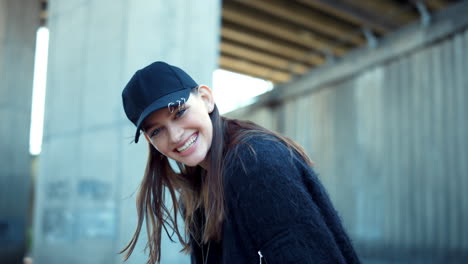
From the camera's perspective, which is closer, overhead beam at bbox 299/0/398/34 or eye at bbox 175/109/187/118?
eye at bbox 175/109/187/118

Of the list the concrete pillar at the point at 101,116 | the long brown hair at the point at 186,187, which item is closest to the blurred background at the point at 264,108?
the concrete pillar at the point at 101,116

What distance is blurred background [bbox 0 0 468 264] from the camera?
557 centimetres

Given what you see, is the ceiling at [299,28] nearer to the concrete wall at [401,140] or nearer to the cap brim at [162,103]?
the concrete wall at [401,140]

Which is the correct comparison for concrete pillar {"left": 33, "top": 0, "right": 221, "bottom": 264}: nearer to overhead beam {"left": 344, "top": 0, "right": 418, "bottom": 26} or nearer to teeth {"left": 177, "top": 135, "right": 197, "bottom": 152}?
teeth {"left": 177, "top": 135, "right": 197, "bottom": 152}

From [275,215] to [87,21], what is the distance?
217 inches

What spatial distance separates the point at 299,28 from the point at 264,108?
3.40 meters

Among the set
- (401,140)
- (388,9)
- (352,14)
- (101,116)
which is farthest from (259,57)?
(101,116)

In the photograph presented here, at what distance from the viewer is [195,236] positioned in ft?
7.20

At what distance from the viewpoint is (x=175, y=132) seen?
1.83 m

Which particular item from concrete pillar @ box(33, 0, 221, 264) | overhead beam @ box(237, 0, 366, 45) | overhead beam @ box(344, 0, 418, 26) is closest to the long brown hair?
concrete pillar @ box(33, 0, 221, 264)

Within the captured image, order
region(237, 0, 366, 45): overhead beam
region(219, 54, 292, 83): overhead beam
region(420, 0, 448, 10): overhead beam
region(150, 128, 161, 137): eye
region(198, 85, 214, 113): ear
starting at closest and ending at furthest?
region(150, 128, 161, 137): eye
region(198, 85, 214, 113): ear
region(420, 0, 448, 10): overhead beam
region(237, 0, 366, 45): overhead beam
region(219, 54, 292, 83): overhead beam

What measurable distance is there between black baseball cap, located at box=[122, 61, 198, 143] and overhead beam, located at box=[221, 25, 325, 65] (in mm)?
15464

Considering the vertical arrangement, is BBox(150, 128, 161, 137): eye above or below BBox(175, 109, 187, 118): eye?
below

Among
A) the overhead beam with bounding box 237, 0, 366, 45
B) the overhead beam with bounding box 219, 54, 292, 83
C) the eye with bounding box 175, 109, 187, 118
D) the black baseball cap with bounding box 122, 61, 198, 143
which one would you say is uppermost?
the overhead beam with bounding box 237, 0, 366, 45
